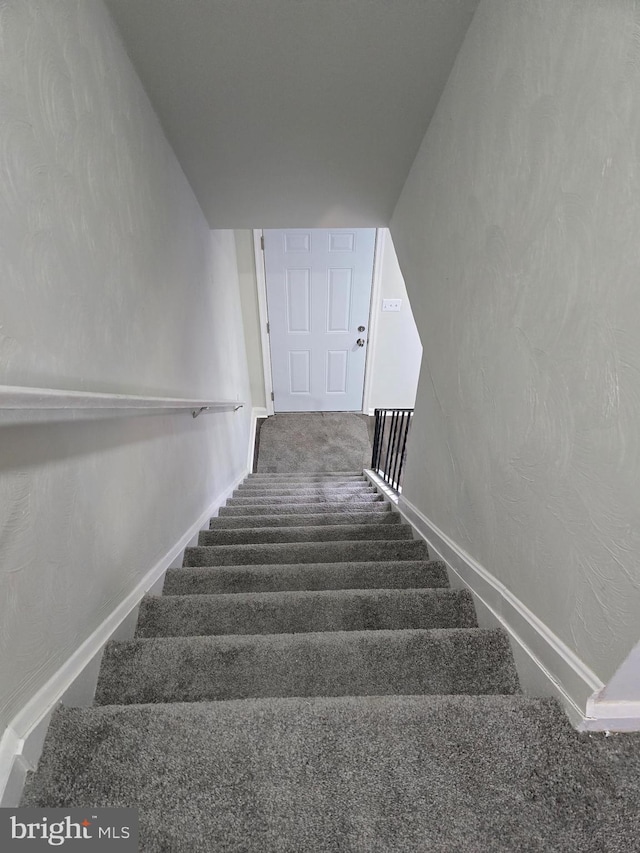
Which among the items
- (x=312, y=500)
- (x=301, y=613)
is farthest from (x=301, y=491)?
(x=301, y=613)

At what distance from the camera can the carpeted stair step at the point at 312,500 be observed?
2717mm

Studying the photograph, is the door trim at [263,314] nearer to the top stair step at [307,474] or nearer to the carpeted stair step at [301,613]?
the top stair step at [307,474]

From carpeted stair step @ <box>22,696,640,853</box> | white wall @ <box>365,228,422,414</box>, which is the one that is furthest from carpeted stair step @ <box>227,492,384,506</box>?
white wall @ <box>365,228,422,414</box>

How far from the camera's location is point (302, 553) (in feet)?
5.56

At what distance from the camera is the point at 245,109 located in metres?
1.42

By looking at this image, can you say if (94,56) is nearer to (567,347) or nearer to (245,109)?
(245,109)

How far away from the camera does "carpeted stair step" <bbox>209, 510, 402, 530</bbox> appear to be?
221 cm

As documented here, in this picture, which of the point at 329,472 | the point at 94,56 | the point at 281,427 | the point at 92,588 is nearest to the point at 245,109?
the point at 94,56

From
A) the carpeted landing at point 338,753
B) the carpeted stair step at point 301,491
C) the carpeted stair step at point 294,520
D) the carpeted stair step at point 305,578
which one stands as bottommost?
the carpeted stair step at point 301,491

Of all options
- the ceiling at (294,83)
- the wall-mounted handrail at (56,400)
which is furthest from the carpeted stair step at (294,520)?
the ceiling at (294,83)

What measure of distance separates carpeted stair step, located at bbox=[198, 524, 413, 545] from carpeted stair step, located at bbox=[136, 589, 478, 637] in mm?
Result: 714

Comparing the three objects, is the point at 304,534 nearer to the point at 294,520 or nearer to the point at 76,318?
the point at 294,520

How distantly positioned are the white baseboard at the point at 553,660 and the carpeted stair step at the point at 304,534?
2.18ft

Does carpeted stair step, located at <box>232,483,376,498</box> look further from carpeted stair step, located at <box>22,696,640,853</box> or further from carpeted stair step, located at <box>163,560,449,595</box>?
carpeted stair step, located at <box>22,696,640,853</box>
